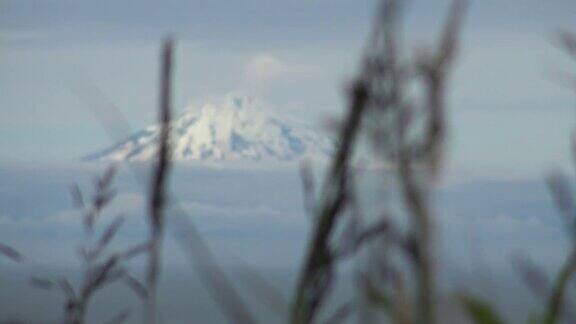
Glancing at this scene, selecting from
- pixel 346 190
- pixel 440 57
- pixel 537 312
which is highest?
pixel 440 57

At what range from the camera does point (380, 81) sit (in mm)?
645

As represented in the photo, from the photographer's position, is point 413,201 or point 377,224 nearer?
point 413,201

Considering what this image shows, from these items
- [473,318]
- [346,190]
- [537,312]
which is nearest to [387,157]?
[346,190]

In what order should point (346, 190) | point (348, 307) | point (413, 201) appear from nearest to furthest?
point (413, 201), point (346, 190), point (348, 307)

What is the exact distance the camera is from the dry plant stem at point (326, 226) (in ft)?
2.08

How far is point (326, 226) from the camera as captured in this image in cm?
66

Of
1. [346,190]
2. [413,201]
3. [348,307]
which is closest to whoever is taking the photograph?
[413,201]

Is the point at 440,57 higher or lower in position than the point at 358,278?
higher

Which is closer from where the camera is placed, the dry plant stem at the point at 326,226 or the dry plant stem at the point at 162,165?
the dry plant stem at the point at 326,226

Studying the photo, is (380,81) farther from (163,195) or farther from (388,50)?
(163,195)

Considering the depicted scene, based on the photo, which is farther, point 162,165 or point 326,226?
point 162,165

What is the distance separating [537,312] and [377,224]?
0.24 m

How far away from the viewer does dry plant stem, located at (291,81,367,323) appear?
635mm

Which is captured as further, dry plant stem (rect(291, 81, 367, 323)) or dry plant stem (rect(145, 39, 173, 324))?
dry plant stem (rect(145, 39, 173, 324))
